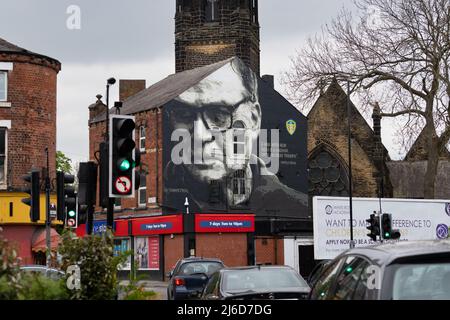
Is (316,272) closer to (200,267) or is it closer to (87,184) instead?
(87,184)

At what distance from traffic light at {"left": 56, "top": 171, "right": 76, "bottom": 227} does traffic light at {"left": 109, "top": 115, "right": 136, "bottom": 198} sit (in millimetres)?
8481

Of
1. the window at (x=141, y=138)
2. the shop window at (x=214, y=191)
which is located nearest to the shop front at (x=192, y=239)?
the shop window at (x=214, y=191)

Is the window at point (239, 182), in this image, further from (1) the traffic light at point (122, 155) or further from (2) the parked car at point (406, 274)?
(2) the parked car at point (406, 274)

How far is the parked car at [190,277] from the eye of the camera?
999 inches

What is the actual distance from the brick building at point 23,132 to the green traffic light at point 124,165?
2127 centimetres

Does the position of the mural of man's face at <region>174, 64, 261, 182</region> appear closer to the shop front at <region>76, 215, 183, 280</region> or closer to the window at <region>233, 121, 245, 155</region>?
the window at <region>233, 121, 245, 155</region>

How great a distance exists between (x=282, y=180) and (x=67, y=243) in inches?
1805

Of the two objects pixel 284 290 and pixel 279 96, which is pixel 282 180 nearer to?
pixel 279 96

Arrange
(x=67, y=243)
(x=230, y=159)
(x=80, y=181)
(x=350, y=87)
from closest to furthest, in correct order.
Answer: (x=67, y=243), (x=80, y=181), (x=350, y=87), (x=230, y=159)

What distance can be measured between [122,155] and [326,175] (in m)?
49.9

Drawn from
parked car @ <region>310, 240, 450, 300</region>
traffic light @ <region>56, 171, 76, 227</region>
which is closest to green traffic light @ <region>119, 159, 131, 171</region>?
parked car @ <region>310, 240, 450, 300</region>

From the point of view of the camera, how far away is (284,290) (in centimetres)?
1422

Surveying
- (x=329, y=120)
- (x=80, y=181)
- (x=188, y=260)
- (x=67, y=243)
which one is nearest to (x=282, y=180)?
(x=329, y=120)

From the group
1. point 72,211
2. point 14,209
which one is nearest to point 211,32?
point 14,209
